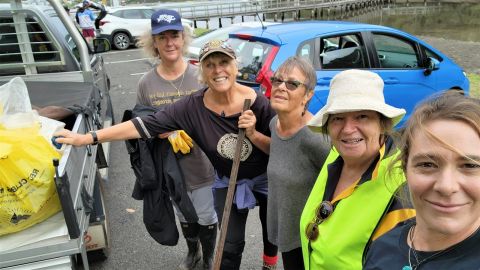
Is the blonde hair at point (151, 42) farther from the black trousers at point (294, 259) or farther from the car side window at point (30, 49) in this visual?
the black trousers at point (294, 259)

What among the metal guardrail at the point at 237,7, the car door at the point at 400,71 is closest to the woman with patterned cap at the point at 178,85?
the car door at the point at 400,71

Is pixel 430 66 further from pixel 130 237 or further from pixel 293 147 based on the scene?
pixel 130 237

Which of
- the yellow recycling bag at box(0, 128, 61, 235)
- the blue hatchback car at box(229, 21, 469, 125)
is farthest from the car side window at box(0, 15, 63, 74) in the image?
the blue hatchback car at box(229, 21, 469, 125)

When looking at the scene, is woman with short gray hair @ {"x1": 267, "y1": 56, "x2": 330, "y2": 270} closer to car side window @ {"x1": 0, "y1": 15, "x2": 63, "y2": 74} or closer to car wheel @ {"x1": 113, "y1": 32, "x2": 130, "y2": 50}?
car side window @ {"x1": 0, "y1": 15, "x2": 63, "y2": 74}

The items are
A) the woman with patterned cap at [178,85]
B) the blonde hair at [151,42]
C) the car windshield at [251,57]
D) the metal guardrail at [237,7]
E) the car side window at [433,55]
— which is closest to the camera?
the woman with patterned cap at [178,85]

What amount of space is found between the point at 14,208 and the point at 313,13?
130 ft

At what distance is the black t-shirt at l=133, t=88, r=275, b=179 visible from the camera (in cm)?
231

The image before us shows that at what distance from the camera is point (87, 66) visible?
3654 millimetres

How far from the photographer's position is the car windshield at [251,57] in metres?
4.44

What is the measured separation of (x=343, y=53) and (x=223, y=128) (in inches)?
125

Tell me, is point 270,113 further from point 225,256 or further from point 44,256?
point 44,256

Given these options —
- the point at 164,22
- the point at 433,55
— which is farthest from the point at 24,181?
the point at 433,55

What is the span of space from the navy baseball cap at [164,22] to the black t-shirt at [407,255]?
2.02 m

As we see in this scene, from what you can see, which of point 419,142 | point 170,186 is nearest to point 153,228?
point 170,186
